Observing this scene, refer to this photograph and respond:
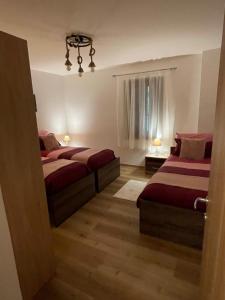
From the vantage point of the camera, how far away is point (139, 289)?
1.51m

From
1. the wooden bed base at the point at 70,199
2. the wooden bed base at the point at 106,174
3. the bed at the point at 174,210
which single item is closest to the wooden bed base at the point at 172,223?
the bed at the point at 174,210

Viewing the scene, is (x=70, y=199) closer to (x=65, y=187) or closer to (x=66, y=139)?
(x=65, y=187)

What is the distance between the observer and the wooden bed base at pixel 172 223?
6.14ft

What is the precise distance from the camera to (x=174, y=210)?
1.92m

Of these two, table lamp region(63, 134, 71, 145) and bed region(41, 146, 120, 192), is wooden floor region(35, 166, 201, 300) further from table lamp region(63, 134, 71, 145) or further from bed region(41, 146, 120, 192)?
table lamp region(63, 134, 71, 145)

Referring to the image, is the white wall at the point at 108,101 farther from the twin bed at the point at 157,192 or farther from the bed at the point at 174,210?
the bed at the point at 174,210

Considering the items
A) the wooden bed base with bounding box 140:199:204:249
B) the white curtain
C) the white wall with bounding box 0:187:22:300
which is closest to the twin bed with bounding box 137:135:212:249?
the wooden bed base with bounding box 140:199:204:249

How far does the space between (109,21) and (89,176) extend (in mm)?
2151

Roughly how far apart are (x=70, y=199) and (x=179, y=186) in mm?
1474

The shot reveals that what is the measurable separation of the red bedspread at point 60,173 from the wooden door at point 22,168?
806mm

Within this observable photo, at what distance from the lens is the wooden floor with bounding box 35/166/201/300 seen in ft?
4.90

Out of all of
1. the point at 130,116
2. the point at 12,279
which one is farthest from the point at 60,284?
the point at 130,116

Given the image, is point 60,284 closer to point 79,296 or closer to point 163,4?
point 79,296

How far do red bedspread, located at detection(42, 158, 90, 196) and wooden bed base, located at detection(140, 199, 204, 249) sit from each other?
3.53ft
